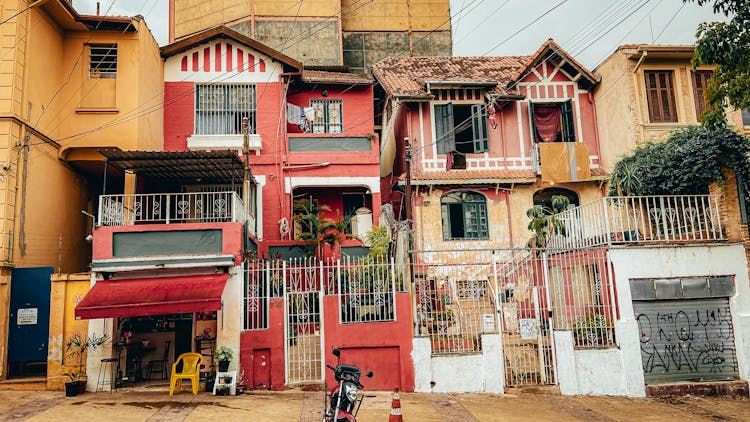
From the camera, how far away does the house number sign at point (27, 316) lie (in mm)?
12719

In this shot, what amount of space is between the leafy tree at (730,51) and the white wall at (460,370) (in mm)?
6591

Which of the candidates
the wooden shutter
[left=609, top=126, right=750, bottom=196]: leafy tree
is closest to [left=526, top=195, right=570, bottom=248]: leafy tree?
[left=609, top=126, right=750, bottom=196]: leafy tree

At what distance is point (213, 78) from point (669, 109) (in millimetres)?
14971

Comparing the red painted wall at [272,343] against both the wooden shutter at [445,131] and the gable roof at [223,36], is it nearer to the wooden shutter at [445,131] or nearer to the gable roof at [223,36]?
the gable roof at [223,36]

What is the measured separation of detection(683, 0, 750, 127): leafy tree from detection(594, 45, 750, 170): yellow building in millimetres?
6586

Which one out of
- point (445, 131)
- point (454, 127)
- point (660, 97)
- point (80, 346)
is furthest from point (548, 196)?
point (80, 346)

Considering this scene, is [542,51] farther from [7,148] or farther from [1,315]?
[1,315]

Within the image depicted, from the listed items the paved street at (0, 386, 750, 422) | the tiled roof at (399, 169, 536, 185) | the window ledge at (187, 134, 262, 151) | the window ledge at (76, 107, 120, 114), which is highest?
the window ledge at (76, 107, 120, 114)

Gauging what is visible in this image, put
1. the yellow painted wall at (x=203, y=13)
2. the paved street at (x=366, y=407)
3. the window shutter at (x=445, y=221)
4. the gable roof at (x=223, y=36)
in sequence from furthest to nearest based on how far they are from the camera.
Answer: the yellow painted wall at (x=203, y=13)
the window shutter at (x=445, y=221)
the gable roof at (x=223, y=36)
the paved street at (x=366, y=407)

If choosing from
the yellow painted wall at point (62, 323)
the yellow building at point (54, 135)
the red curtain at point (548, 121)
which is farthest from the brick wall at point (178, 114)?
the red curtain at point (548, 121)

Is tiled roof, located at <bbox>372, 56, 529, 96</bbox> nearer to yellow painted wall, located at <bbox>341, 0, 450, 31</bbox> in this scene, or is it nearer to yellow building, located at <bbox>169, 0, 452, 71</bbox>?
yellow building, located at <bbox>169, 0, 452, 71</bbox>

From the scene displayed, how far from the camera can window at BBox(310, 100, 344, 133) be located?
61.0 feet

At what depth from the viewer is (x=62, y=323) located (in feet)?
40.0

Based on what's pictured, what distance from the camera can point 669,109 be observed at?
58.9 ft
